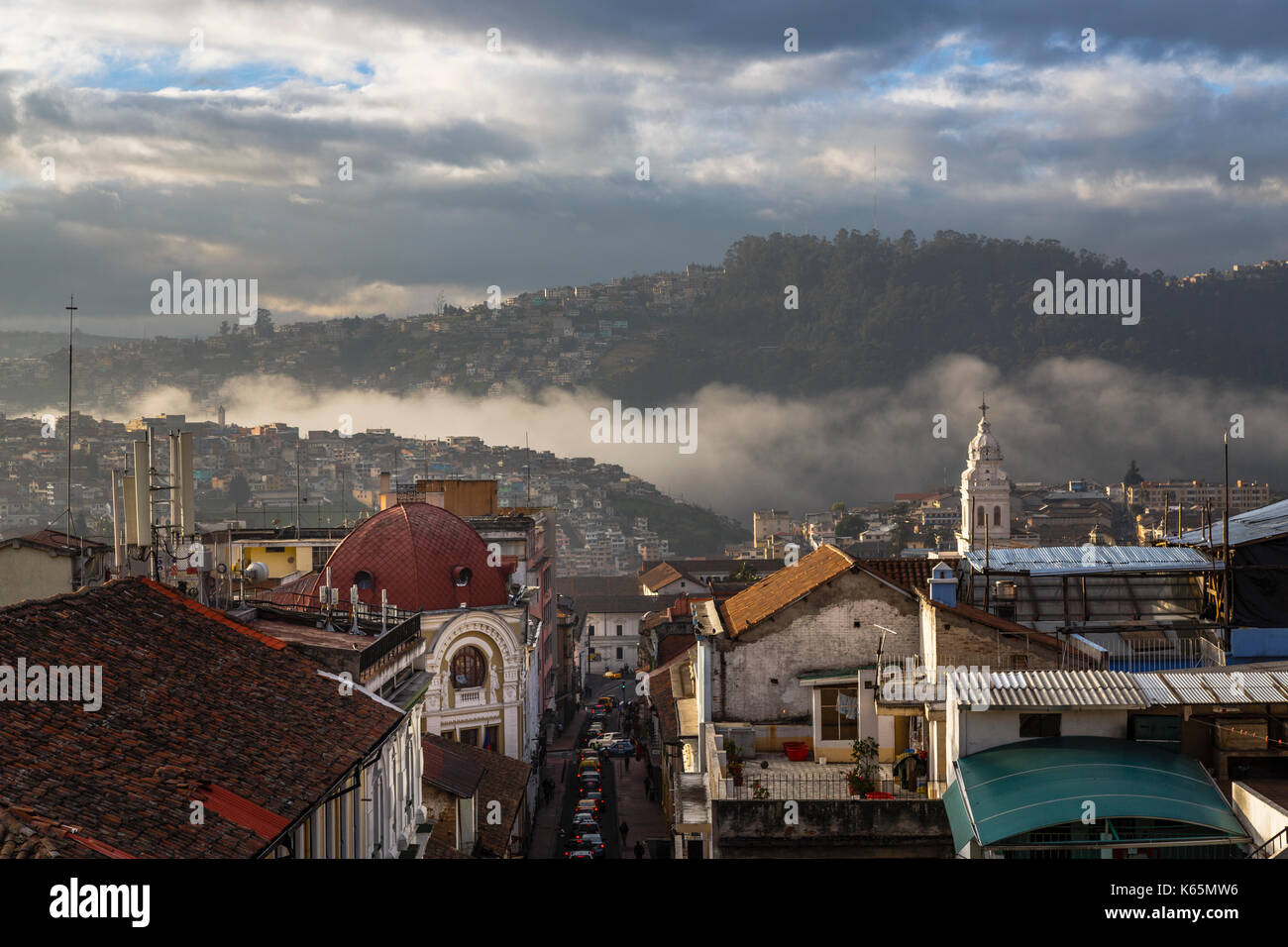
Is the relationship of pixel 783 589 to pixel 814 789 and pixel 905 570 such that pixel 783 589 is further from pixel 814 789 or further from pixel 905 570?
pixel 814 789

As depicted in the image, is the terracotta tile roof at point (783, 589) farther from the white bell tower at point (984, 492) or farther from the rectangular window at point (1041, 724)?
the white bell tower at point (984, 492)

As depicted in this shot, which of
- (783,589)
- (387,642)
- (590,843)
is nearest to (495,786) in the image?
(590,843)

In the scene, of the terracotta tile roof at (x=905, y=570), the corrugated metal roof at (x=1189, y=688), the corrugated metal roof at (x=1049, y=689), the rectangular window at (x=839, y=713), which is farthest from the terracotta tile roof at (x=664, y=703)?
the corrugated metal roof at (x=1189, y=688)

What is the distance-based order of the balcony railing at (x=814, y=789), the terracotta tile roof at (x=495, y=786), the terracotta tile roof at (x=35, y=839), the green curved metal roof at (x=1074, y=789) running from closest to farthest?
the terracotta tile roof at (x=35, y=839), the green curved metal roof at (x=1074, y=789), the balcony railing at (x=814, y=789), the terracotta tile roof at (x=495, y=786)

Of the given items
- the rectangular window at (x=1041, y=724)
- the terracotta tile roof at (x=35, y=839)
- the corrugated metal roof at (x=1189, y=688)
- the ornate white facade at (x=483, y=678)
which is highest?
the terracotta tile roof at (x=35, y=839)

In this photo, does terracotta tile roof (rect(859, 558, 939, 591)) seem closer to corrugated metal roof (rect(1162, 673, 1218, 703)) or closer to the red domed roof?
corrugated metal roof (rect(1162, 673, 1218, 703))

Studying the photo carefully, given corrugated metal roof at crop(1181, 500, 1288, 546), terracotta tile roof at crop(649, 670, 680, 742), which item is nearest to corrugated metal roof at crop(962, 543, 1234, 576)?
corrugated metal roof at crop(1181, 500, 1288, 546)
